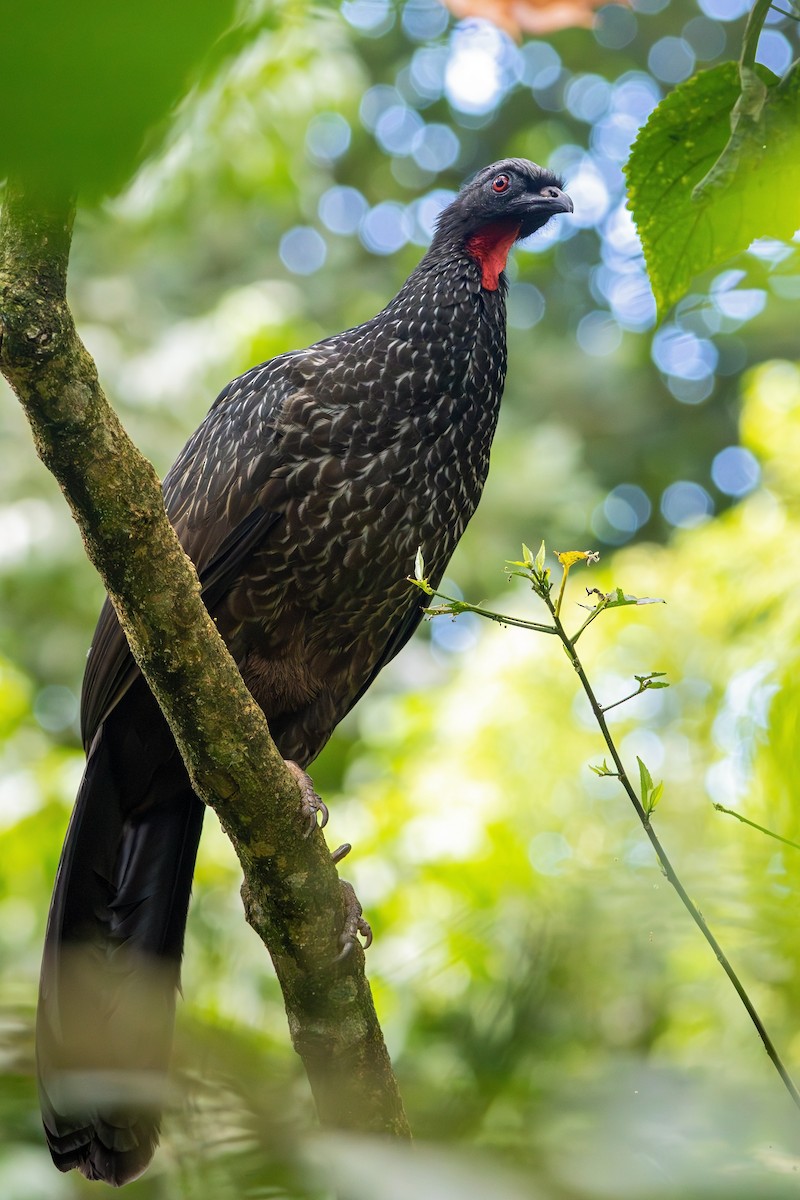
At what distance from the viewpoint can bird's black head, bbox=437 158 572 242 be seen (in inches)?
135

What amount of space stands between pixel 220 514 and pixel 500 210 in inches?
52.8

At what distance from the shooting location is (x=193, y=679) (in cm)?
219

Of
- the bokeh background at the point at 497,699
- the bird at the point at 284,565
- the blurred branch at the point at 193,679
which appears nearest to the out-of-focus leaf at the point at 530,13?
the bokeh background at the point at 497,699

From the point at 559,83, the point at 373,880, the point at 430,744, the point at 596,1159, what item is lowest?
the point at 596,1159

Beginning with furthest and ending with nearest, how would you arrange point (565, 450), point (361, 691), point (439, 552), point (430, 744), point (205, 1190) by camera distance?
1. point (565, 450)
2. point (430, 744)
3. point (361, 691)
4. point (439, 552)
5. point (205, 1190)

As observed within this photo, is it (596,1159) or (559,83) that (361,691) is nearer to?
(596,1159)

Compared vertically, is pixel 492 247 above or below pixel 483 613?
above

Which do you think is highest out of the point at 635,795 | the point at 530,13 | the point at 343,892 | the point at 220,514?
the point at 530,13

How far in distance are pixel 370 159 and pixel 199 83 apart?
1232 cm

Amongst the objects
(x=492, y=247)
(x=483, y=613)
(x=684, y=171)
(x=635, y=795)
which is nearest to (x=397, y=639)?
(x=492, y=247)

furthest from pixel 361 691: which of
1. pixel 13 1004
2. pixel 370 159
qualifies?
pixel 370 159

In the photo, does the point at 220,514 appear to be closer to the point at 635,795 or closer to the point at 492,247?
the point at 492,247

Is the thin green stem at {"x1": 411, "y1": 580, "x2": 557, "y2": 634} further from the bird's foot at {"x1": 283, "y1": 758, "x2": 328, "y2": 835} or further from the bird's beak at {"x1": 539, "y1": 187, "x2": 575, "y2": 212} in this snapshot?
the bird's beak at {"x1": 539, "y1": 187, "x2": 575, "y2": 212}

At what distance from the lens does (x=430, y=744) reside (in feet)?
17.1
